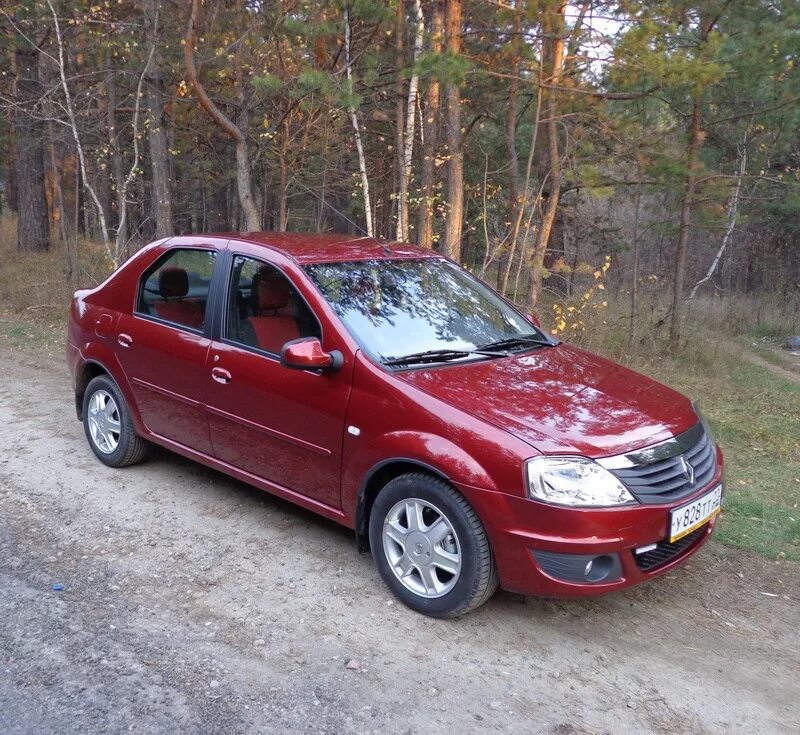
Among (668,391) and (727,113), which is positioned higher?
(727,113)

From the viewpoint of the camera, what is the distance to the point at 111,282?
572 cm

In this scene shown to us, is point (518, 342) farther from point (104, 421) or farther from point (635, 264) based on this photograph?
point (635, 264)

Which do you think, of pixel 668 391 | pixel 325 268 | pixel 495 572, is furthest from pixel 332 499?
pixel 668 391

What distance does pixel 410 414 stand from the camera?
3730 mm

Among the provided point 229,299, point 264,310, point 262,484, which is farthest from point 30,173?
point 262,484

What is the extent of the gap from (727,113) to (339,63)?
6369 millimetres

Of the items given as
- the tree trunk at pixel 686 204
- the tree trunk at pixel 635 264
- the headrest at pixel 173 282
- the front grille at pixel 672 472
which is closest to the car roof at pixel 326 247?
the headrest at pixel 173 282

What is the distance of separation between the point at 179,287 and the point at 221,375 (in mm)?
970

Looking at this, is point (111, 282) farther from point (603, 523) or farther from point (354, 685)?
point (603, 523)

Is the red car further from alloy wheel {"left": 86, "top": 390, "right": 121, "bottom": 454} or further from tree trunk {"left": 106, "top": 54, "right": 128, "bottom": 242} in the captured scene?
tree trunk {"left": 106, "top": 54, "right": 128, "bottom": 242}

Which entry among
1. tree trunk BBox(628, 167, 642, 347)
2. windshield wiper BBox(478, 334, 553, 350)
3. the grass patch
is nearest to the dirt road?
the grass patch

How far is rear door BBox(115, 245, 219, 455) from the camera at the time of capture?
4901mm

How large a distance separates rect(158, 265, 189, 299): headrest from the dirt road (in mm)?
1475

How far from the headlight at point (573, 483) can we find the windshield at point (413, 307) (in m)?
1.11
